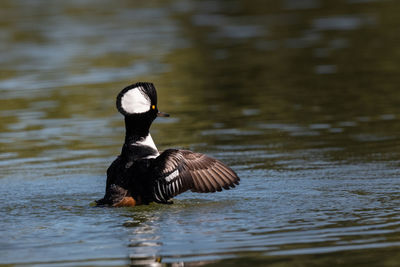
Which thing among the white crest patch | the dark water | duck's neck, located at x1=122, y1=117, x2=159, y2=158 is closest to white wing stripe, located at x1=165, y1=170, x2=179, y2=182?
the dark water

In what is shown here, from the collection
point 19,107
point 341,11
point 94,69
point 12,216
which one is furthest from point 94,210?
point 341,11

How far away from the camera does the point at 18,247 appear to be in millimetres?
7602

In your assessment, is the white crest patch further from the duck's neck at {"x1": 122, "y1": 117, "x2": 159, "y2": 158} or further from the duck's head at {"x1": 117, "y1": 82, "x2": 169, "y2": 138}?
the duck's neck at {"x1": 122, "y1": 117, "x2": 159, "y2": 158}

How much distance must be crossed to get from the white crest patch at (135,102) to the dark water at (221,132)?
1009mm

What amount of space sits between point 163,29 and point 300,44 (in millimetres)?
5492

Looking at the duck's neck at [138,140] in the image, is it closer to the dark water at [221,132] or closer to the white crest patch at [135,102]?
the white crest patch at [135,102]

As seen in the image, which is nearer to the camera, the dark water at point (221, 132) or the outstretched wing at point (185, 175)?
the dark water at point (221, 132)

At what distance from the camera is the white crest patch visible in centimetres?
897

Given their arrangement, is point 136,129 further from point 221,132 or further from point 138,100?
point 221,132

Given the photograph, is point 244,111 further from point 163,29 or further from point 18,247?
point 163,29

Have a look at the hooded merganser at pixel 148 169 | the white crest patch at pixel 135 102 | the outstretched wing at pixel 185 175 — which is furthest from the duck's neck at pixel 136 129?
the outstretched wing at pixel 185 175

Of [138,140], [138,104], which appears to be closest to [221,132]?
[138,140]

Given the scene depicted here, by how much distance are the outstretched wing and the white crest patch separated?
59 cm

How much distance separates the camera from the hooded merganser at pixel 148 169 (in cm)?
877
